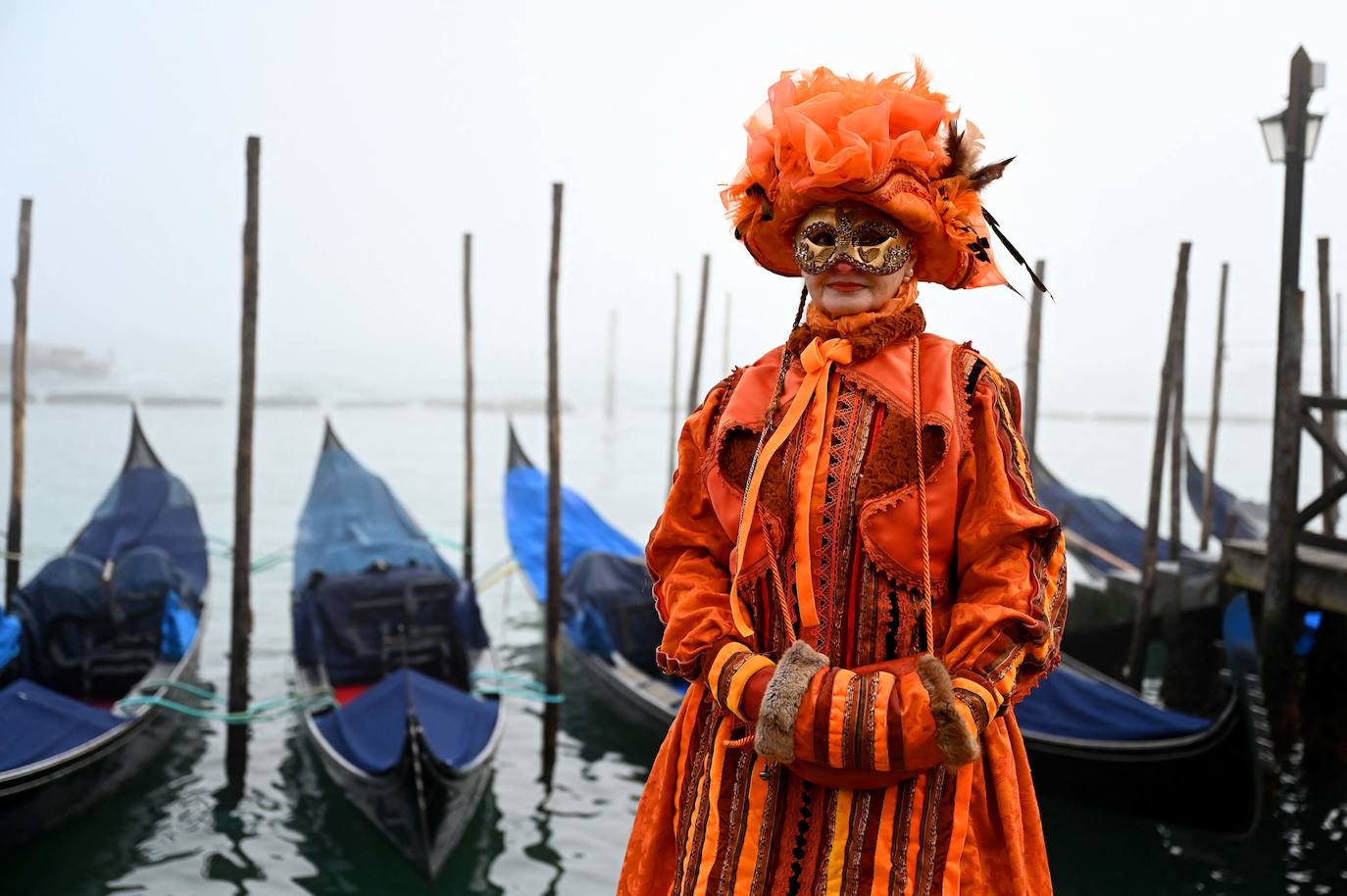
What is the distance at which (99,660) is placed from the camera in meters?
5.43

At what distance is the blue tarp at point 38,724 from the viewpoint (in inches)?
165

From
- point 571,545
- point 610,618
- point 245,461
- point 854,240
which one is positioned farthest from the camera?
point 571,545

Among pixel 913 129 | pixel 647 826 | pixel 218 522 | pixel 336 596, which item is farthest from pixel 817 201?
pixel 218 522

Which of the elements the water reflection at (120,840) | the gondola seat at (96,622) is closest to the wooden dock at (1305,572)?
the water reflection at (120,840)

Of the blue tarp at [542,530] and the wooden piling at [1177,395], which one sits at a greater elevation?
the wooden piling at [1177,395]

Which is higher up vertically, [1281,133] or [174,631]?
[1281,133]

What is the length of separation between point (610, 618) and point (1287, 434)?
142 inches

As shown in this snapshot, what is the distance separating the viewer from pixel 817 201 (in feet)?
4.44

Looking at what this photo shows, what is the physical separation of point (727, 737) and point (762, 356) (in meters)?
0.50

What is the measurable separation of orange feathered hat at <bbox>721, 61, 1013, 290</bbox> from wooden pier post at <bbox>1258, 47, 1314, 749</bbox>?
383cm

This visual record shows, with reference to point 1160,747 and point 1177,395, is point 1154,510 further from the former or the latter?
point 1160,747

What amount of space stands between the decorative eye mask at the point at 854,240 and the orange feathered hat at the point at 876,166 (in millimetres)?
17

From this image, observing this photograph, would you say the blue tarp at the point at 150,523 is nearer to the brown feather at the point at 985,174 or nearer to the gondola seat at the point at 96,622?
the gondola seat at the point at 96,622

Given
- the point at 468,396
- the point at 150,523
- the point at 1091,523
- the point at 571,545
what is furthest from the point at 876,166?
the point at 1091,523
